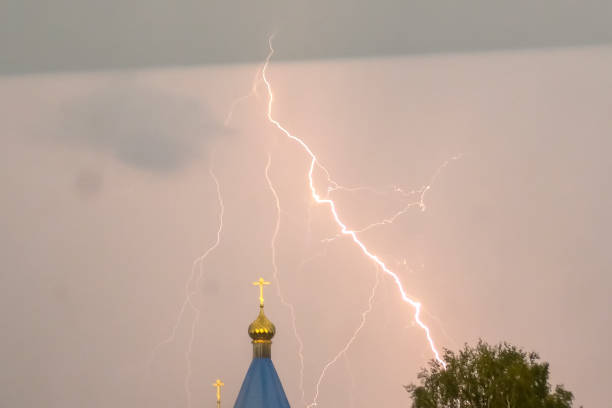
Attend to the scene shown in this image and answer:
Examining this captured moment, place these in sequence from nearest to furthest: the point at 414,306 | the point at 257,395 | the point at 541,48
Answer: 1. the point at 257,395
2. the point at 414,306
3. the point at 541,48

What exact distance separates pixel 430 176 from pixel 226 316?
3.91 meters

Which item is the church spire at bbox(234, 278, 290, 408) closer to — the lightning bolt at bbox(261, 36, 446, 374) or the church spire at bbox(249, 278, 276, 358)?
the church spire at bbox(249, 278, 276, 358)

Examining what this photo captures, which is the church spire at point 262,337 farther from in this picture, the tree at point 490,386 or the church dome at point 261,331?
the tree at point 490,386

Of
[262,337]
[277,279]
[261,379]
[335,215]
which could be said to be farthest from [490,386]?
[335,215]

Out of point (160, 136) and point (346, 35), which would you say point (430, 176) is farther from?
point (160, 136)

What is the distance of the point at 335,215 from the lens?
15453mm

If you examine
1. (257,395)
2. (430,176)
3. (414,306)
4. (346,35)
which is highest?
(346,35)

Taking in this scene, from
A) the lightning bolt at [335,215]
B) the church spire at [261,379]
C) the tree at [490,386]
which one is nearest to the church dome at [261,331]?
the church spire at [261,379]

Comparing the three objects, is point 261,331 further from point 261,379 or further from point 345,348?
point 345,348

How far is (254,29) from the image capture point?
53.6ft

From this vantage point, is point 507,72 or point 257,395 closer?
point 257,395

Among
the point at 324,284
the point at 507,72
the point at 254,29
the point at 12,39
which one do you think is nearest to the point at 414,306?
the point at 324,284

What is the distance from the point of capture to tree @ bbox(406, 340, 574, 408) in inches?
388

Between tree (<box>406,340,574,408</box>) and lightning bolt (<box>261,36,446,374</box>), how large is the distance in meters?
3.94
